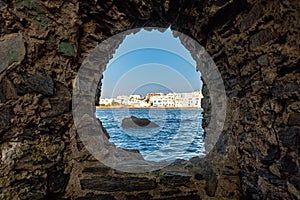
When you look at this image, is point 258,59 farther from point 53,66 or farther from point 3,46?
point 3,46

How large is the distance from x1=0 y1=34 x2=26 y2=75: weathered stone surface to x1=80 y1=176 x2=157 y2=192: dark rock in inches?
41.6

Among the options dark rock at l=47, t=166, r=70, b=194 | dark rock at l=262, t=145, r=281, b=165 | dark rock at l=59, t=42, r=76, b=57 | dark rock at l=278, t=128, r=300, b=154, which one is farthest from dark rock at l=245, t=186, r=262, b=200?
dark rock at l=59, t=42, r=76, b=57

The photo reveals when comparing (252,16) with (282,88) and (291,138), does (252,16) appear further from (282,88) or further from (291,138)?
(291,138)

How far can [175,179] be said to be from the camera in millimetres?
1910

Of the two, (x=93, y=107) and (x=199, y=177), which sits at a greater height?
(x=93, y=107)

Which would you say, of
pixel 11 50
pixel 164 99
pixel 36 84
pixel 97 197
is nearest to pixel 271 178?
pixel 97 197

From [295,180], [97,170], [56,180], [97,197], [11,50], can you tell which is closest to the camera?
[295,180]

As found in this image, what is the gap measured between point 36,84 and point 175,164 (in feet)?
4.87

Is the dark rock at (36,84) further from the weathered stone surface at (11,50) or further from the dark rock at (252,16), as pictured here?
the dark rock at (252,16)

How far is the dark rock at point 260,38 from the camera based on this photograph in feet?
4.53

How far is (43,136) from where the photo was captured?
4.97 ft

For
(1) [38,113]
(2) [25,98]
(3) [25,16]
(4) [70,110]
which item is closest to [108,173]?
(4) [70,110]

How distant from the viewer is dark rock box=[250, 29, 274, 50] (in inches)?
54.4

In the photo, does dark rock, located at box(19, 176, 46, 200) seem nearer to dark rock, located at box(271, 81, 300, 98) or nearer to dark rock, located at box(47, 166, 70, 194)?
dark rock, located at box(47, 166, 70, 194)
